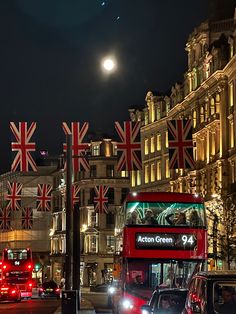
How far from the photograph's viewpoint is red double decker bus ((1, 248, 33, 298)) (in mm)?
71562

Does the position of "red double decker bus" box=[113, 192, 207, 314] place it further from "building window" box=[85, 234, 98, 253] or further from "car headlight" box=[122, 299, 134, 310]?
"building window" box=[85, 234, 98, 253]

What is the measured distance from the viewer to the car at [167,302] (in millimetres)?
19734

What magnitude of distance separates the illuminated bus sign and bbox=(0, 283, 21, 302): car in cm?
3731

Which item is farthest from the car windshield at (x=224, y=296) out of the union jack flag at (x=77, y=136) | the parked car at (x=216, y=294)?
the union jack flag at (x=77, y=136)

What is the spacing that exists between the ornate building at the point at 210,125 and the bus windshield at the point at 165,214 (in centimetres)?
3498

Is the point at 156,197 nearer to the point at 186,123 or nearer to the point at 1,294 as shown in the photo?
the point at 186,123

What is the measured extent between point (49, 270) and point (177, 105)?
48093mm

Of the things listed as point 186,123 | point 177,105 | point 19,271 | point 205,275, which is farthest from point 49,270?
point 205,275

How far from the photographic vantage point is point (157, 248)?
28.5 m

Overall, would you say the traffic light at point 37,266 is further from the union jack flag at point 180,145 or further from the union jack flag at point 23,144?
the union jack flag at point 23,144

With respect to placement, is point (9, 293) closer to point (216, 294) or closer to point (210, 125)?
point (210, 125)

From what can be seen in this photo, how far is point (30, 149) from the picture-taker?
36.5m

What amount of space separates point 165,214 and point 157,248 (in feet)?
5.19

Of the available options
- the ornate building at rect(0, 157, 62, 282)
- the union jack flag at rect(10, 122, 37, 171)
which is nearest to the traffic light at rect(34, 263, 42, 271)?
the ornate building at rect(0, 157, 62, 282)
